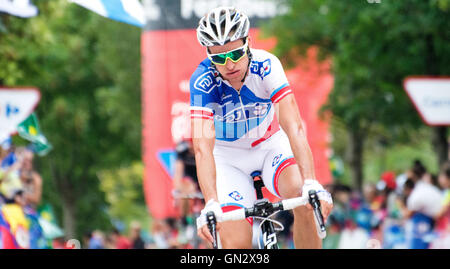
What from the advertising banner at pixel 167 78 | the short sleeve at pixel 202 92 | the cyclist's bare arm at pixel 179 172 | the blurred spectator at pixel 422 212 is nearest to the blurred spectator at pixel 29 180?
the cyclist's bare arm at pixel 179 172

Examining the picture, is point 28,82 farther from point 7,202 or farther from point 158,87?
point 7,202

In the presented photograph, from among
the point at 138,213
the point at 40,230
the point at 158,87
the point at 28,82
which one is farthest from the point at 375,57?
the point at 138,213

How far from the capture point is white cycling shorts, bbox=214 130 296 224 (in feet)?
20.1


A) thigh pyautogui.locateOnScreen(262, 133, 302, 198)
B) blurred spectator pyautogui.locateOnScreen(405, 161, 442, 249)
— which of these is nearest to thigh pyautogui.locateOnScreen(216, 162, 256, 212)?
thigh pyautogui.locateOnScreen(262, 133, 302, 198)

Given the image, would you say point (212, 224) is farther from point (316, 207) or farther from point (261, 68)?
point (261, 68)

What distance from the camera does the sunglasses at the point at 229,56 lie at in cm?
558

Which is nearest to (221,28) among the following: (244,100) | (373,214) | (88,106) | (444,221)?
(244,100)

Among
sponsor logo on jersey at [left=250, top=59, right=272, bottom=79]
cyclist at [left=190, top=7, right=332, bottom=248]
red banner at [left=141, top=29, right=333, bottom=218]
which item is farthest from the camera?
red banner at [left=141, top=29, right=333, bottom=218]

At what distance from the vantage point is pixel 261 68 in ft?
19.3

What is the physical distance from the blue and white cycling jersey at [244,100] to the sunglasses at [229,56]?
0.76 ft

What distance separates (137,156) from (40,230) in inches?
1020

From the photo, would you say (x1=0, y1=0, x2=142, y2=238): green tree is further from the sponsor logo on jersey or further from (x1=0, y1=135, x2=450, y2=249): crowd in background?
the sponsor logo on jersey

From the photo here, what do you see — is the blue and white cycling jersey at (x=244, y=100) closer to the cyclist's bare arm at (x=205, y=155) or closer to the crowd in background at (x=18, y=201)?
the cyclist's bare arm at (x=205, y=155)
